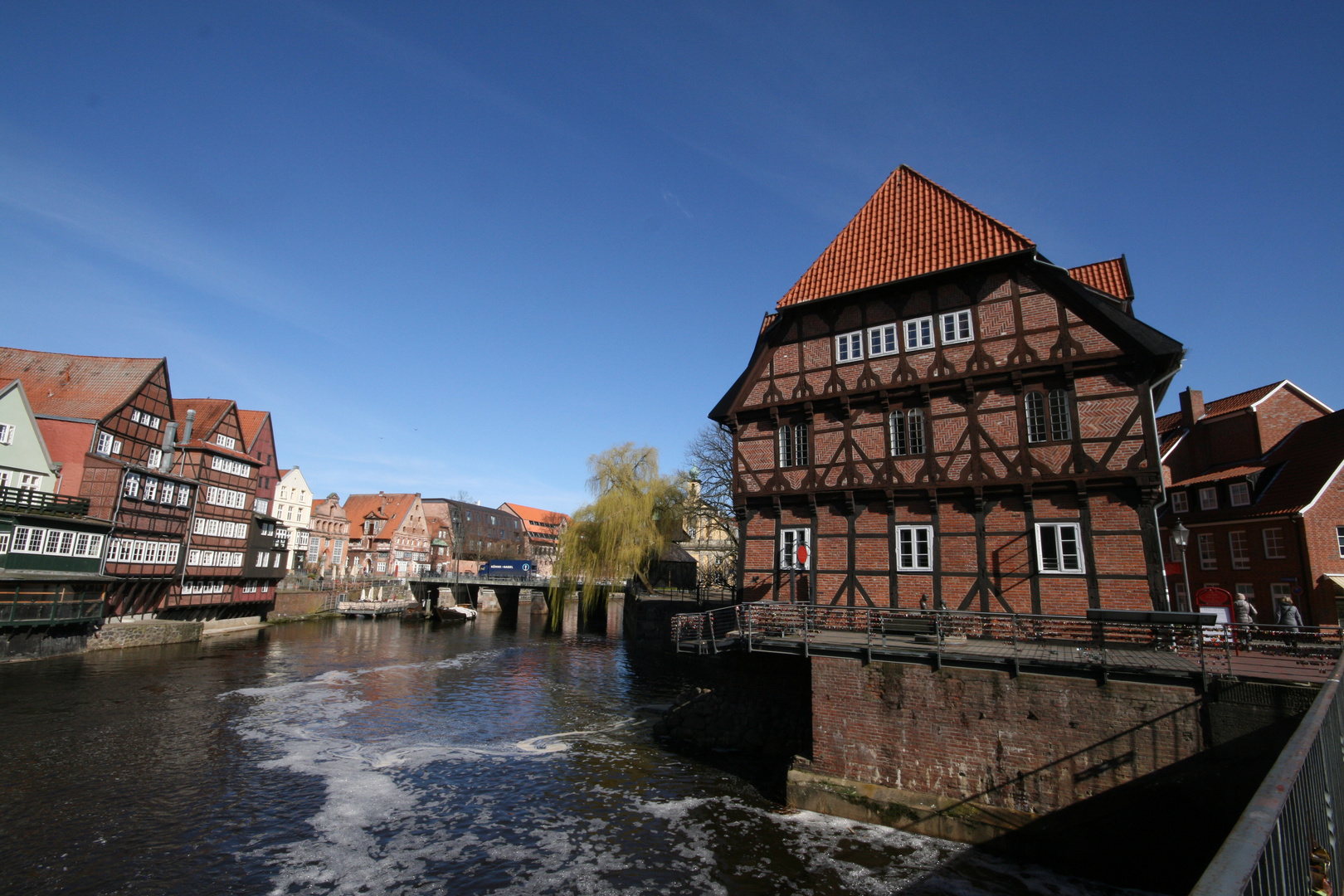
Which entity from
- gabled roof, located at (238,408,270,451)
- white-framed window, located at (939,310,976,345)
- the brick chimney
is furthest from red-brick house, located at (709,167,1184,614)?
gabled roof, located at (238,408,270,451)

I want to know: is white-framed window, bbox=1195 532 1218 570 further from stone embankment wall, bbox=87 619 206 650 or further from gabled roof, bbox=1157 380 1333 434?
stone embankment wall, bbox=87 619 206 650

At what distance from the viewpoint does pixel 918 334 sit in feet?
63.9

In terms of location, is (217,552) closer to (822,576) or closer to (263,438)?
(263,438)

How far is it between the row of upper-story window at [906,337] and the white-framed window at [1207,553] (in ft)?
65.0

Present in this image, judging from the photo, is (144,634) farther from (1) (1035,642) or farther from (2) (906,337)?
(1) (1035,642)

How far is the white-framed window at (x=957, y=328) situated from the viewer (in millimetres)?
18859

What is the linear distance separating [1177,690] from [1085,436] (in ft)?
25.1

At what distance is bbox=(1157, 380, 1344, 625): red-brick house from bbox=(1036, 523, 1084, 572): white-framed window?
14.8 m

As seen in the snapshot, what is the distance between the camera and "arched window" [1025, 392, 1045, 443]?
57.7 ft

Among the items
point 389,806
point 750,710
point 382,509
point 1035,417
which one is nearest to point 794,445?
point 1035,417

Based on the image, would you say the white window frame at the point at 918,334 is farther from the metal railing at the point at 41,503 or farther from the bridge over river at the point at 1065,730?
the metal railing at the point at 41,503

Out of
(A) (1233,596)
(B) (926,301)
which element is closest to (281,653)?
(B) (926,301)

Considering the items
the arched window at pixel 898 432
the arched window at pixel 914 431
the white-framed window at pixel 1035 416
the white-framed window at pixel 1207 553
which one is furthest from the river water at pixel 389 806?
the white-framed window at pixel 1207 553

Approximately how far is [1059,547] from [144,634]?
41.3 meters
